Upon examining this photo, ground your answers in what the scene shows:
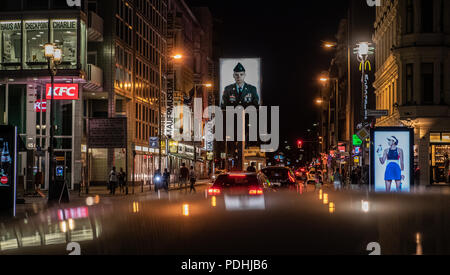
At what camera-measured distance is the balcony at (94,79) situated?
4906cm

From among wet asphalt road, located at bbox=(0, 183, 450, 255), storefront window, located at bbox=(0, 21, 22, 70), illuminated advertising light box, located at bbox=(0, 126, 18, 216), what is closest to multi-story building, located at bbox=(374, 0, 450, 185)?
wet asphalt road, located at bbox=(0, 183, 450, 255)

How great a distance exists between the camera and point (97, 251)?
1077 centimetres

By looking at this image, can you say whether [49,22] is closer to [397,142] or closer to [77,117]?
[77,117]

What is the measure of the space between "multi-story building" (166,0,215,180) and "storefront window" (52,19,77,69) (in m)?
18.0

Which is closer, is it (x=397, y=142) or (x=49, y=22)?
(x=397, y=142)

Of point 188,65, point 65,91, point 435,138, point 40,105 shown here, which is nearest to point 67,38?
point 65,91

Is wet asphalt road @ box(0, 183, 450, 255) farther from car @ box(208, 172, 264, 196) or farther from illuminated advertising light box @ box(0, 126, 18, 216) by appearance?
illuminated advertising light box @ box(0, 126, 18, 216)

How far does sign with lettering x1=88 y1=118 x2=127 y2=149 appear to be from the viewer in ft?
131

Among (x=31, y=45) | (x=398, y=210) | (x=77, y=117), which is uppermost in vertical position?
(x=31, y=45)

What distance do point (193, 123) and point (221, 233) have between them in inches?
3132

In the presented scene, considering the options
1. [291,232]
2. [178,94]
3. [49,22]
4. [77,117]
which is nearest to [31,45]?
[49,22]

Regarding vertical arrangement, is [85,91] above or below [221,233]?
above

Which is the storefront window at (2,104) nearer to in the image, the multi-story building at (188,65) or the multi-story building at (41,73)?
the multi-story building at (41,73)

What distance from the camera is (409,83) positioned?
45.5 metres
